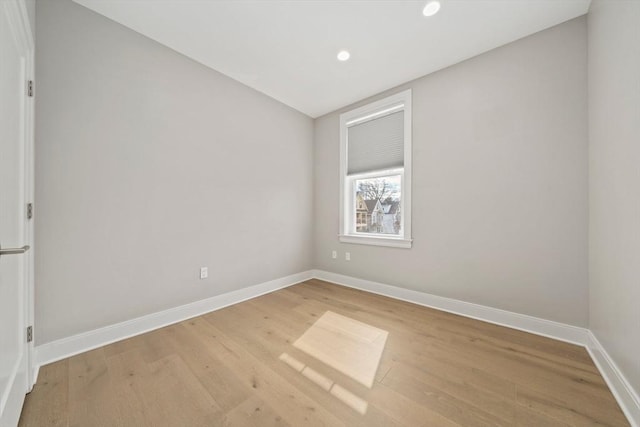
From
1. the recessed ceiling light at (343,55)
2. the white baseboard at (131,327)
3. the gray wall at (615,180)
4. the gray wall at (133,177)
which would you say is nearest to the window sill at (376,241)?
the gray wall at (133,177)

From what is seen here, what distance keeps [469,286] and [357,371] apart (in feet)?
5.15

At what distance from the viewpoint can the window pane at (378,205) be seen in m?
3.07

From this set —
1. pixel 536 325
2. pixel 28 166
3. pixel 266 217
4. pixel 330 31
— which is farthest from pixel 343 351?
pixel 330 31

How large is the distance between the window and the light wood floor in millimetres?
1316

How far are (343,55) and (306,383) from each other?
9.48 ft

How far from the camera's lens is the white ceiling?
1836mm

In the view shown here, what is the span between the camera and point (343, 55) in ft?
7.88

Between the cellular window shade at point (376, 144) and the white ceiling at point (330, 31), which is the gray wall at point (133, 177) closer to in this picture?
the white ceiling at point (330, 31)

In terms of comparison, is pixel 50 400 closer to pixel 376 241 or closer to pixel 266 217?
pixel 266 217

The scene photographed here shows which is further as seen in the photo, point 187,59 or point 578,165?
point 187,59

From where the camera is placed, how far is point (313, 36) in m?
2.15

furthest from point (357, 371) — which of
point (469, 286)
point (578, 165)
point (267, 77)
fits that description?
point (267, 77)

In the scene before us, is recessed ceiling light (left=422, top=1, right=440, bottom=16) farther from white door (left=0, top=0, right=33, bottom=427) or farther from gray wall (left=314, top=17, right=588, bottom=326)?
white door (left=0, top=0, right=33, bottom=427)

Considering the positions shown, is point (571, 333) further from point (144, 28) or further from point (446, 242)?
point (144, 28)
